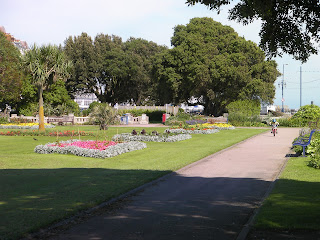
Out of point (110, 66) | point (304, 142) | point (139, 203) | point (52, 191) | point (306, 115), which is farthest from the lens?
point (110, 66)

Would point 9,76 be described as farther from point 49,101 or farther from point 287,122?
point 287,122

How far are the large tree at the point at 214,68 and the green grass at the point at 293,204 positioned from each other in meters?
37.8

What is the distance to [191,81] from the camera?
4916cm

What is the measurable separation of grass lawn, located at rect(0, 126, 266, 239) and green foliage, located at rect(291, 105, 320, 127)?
22.4 m

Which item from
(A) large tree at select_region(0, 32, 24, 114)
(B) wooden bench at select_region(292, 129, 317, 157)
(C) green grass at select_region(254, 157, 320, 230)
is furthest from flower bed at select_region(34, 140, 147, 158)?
(A) large tree at select_region(0, 32, 24, 114)

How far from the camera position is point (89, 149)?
54.6ft

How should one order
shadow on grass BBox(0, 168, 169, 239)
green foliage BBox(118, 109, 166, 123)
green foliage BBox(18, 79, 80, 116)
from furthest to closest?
green foliage BBox(118, 109, 166, 123) → green foliage BBox(18, 79, 80, 116) → shadow on grass BBox(0, 168, 169, 239)

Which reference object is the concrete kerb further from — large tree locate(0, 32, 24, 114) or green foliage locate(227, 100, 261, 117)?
green foliage locate(227, 100, 261, 117)

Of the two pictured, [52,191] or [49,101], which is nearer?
[52,191]

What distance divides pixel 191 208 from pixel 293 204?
2.09m

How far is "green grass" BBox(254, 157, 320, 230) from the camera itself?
21.5 ft

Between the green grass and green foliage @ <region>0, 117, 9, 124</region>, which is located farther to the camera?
green foliage @ <region>0, 117, 9, 124</region>

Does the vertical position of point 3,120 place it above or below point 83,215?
above

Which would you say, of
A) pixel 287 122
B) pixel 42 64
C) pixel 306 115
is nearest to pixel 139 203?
pixel 42 64
